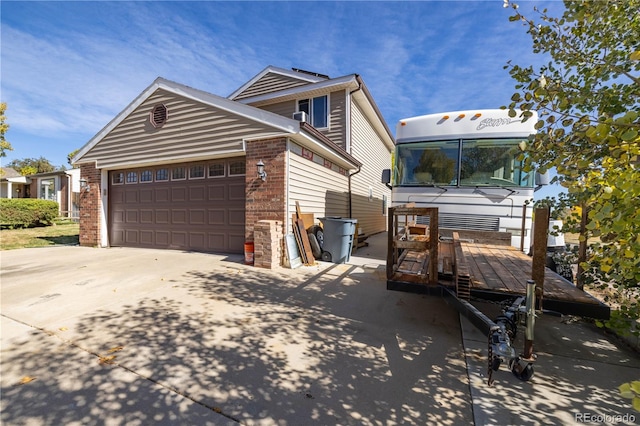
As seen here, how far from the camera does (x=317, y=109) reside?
35.3 ft

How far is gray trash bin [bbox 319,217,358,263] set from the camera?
6738mm

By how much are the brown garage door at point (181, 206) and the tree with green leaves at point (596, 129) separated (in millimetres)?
6508

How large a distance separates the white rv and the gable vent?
6875 mm

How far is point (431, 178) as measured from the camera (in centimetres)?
559

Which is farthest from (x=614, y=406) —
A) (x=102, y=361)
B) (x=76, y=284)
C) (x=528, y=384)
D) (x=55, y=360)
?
(x=76, y=284)

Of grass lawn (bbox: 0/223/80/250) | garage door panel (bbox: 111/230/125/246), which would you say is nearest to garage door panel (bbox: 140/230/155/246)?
garage door panel (bbox: 111/230/125/246)

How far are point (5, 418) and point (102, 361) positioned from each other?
67 centimetres

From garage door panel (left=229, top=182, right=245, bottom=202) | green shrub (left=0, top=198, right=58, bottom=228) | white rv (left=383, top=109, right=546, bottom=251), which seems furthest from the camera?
green shrub (left=0, top=198, right=58, bottom=228)

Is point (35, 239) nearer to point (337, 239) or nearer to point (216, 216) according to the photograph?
point (216, 216)

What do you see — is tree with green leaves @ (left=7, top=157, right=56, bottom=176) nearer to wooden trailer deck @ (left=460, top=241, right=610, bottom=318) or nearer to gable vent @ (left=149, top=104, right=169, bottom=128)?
gable vent @ (left=149, top=104, right=169, bottom=128)

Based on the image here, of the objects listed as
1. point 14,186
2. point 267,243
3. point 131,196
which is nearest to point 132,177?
point 131,196

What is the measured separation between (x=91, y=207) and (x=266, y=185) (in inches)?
289

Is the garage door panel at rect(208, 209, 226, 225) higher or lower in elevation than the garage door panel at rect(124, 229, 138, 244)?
higher

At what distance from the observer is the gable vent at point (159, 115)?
8.00m
